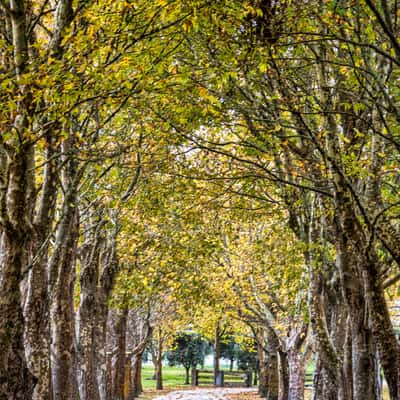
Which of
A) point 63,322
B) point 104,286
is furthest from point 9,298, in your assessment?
point 104,286

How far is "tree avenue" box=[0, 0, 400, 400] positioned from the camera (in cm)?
676

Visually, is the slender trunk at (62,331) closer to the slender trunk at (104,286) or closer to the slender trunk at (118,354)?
the slender trunk at (104,286)

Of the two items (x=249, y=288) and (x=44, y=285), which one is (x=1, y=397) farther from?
(x=249, y=288)

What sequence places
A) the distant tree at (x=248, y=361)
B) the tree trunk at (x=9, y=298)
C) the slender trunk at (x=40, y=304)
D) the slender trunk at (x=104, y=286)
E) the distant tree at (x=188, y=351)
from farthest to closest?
the distant tree at (x=188, y=351) → the distant tree at (x=248, y=361) → the slender trunk at (x=104, y=286) → the slender trunk at (x=40, y=304) → the tree trunk at (x=9, y=298)

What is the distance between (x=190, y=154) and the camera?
1459 centimetres

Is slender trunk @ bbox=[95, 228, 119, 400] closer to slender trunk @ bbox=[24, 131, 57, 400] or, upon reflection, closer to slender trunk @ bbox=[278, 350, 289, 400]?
slender trunk @ bbox=[24, 131, 57, 400]

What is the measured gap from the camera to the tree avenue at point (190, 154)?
6758 mm

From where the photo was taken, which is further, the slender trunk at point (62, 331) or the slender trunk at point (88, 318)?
the slender trunk at point (88, 318)

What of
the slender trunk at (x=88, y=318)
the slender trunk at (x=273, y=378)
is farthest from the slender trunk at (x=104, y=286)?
the slender trunk at (x=273, y=378)

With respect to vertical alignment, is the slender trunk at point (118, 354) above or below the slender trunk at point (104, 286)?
below

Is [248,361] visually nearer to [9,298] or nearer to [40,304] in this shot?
[40,304]

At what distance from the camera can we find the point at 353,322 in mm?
7961

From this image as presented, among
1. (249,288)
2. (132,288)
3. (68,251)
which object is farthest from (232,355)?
(68,251)


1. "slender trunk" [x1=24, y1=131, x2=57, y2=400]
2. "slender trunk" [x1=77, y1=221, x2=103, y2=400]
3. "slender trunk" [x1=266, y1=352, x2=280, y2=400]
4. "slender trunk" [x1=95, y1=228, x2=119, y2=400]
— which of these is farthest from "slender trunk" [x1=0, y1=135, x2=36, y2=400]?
"slender trunk" [x1=266, y1=352, x2=280, y2=400]
